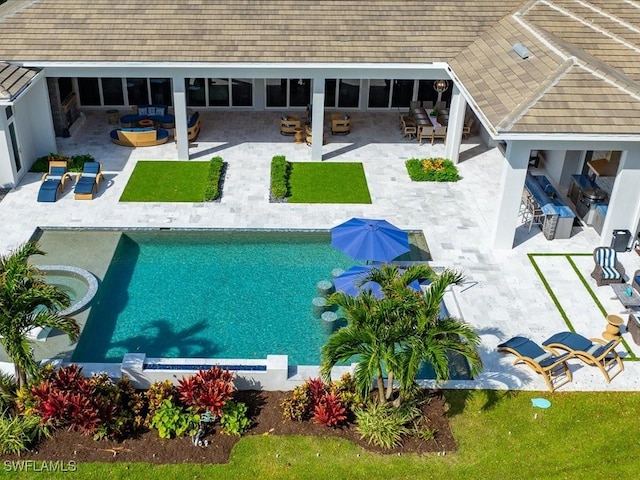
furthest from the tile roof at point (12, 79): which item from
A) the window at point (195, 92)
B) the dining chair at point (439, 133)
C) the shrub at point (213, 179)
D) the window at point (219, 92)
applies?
the dining chair at point (439, 133)

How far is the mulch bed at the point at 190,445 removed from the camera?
14133mm

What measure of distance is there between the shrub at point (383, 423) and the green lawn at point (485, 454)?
357mm

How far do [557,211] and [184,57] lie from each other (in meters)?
13.9

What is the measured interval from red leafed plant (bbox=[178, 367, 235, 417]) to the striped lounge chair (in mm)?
11065

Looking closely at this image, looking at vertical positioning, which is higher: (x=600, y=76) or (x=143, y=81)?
(x=600, y=76)

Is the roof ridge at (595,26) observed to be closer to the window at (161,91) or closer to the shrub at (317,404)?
the window at (161,91)

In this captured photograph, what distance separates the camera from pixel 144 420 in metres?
14.7

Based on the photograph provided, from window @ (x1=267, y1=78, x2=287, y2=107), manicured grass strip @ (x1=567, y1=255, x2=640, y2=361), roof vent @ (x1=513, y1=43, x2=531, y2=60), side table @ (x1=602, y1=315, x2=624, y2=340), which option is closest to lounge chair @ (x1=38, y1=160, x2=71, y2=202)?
window @ (x1=267, y1=78, x2=287, y2=107)

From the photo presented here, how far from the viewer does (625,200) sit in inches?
811

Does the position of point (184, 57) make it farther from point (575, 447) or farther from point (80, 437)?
point (575, 447)

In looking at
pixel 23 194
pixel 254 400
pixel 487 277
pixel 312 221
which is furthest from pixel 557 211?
pixel 23 194

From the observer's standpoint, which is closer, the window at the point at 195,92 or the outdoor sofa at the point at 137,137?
the outdoor sofa at the point at 137,137

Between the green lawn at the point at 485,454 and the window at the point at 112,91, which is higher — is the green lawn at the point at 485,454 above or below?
below

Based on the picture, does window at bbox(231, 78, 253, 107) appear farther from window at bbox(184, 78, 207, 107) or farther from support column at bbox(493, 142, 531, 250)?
support column at bbox(493, 142, 531, 250)
